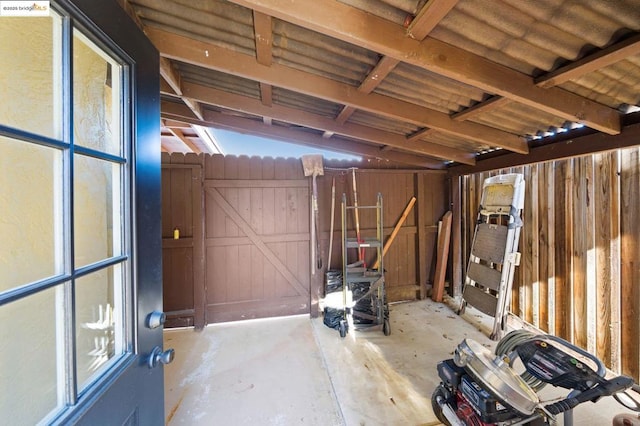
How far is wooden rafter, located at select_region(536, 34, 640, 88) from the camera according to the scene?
3.58ft

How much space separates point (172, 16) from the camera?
133 cm

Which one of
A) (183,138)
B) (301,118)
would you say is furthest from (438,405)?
(183,138)

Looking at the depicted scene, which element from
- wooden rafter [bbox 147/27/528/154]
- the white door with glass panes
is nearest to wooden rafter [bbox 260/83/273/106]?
wooden rafter [bbox 147/27/528/154]

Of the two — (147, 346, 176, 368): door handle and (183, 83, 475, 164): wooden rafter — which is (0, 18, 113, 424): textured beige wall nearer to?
(147, 346, 176, 368): door handle

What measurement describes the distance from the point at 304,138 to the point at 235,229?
144cm

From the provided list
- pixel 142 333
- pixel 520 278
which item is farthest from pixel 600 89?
pixel 142 333

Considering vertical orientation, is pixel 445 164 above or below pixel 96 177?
above

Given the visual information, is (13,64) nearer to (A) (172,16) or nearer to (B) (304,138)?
(A) (172,16)

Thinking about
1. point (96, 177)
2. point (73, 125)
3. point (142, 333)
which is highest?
point (73, 125)

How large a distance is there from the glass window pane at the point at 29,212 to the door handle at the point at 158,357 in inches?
18.8

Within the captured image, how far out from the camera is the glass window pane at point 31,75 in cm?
57

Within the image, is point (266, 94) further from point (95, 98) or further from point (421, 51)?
point (95, 98)

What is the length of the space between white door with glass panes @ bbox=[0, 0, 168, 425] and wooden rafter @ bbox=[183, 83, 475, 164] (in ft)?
3.93

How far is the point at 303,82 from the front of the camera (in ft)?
5.59
